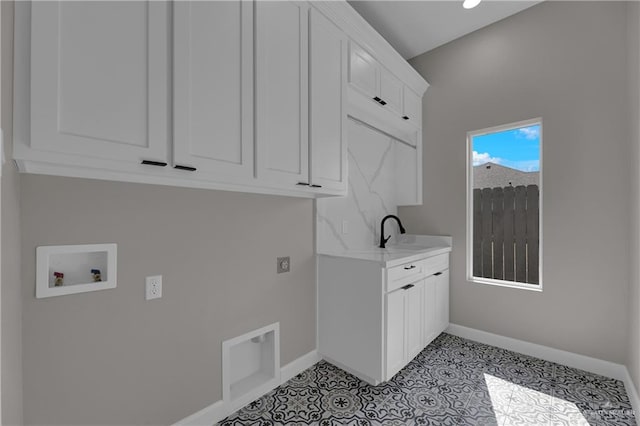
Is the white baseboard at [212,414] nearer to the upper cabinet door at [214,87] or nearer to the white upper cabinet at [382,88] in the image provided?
the upper cabinet door at [214,87]

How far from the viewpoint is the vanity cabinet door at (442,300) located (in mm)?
2675

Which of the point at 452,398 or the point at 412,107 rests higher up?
the point at 412,107

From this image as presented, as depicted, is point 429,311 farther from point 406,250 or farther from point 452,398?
point 452,398

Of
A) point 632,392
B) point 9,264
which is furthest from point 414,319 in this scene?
point 9,264

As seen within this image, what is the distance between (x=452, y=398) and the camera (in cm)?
188

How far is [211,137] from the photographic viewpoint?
1341mm

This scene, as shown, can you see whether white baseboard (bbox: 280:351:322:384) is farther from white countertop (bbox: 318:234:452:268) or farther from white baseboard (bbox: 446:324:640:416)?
white baseboard (bbox: 446:324:640:416)

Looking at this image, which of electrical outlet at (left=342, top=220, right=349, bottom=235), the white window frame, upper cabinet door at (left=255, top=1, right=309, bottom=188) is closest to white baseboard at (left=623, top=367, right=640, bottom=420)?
the white window frame

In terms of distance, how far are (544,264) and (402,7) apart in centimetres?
258

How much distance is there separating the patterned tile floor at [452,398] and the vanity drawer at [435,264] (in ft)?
2.47

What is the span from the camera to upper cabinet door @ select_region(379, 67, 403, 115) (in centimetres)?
254

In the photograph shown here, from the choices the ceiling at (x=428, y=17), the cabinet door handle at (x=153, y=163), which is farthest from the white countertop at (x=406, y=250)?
the ceiling at (x=428, y=17)

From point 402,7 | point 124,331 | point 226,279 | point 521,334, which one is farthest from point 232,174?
point 521,334

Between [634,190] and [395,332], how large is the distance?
1.90 meters
